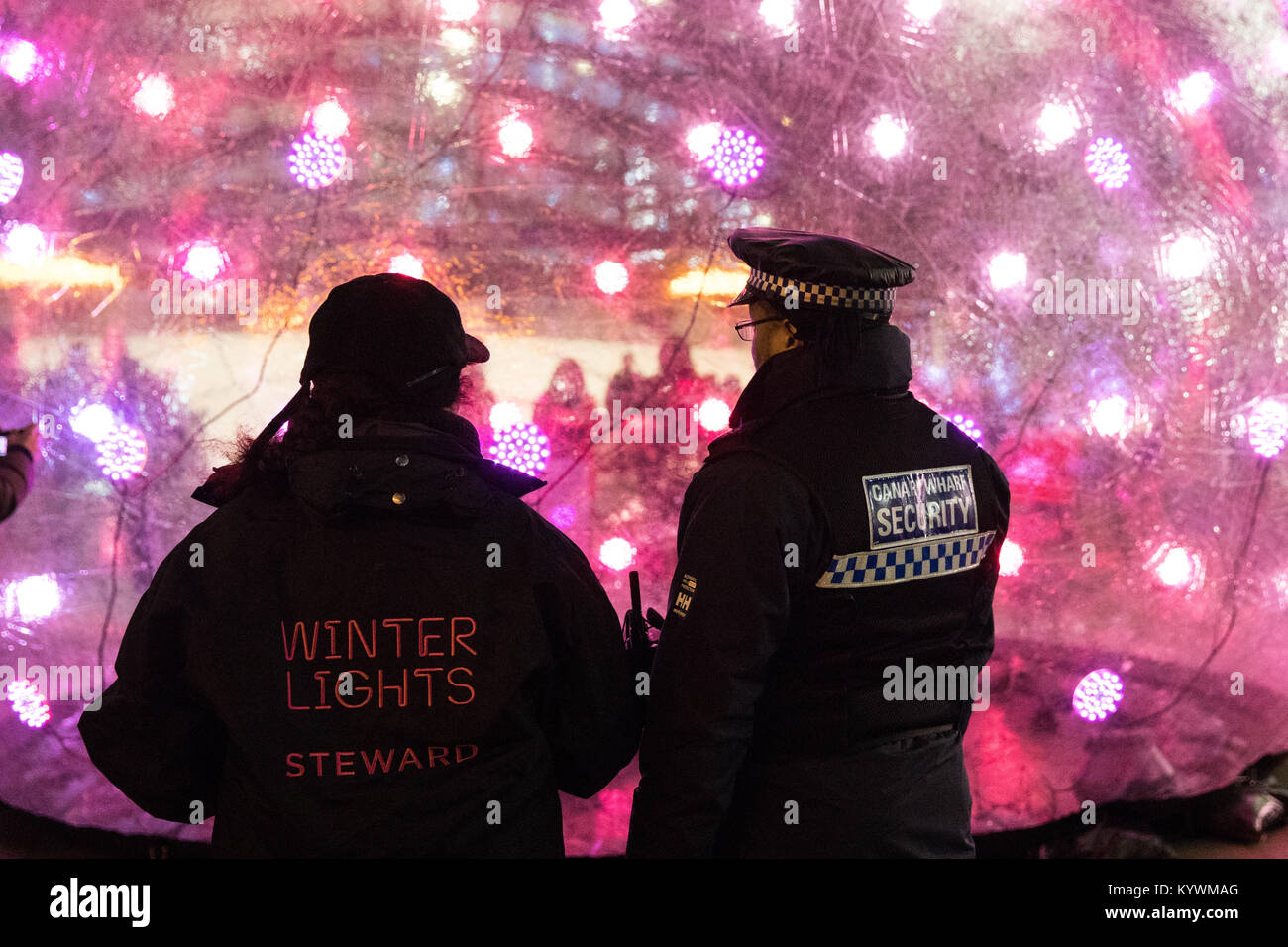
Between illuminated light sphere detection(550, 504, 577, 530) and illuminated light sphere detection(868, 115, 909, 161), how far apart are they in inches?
55.9

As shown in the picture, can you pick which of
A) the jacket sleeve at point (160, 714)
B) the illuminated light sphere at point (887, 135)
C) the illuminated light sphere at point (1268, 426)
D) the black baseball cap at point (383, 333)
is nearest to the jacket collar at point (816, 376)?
the black baseball cap at point (383, 333)

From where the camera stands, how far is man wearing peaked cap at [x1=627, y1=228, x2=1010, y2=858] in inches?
60.9

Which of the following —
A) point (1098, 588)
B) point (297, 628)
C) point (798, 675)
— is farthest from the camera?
point (1098, 588)

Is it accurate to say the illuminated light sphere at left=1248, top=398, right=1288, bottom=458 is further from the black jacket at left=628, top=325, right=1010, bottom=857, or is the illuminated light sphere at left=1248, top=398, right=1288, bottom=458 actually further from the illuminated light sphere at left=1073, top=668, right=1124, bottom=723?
the black jacket at left=628, top=325, right=1010, bottom=857

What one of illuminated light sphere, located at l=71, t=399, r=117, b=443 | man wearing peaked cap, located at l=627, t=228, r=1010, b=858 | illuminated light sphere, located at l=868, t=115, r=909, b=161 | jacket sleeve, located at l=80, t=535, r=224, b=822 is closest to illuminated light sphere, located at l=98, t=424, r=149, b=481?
illuminated light sphere, located at l=71, t=399, r=117, b=443

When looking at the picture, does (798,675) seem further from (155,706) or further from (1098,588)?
(1098,588)

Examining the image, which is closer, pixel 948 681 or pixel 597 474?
pixel 948 681

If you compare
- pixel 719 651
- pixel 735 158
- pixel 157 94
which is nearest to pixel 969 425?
pixel 735 158

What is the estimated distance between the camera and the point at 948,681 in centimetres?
168

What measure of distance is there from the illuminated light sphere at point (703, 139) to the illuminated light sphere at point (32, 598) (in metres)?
2.29

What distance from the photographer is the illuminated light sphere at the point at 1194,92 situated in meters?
3.04

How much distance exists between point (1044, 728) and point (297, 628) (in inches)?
95.5
